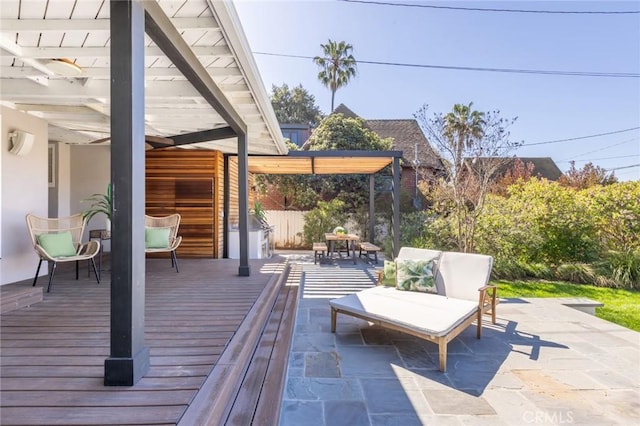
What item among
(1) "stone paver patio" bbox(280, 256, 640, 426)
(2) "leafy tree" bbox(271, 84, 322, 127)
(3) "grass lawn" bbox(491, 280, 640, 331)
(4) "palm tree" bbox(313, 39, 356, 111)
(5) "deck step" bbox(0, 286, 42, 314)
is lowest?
(3) "grass lawn" bbox(491, 280, 640, 331)

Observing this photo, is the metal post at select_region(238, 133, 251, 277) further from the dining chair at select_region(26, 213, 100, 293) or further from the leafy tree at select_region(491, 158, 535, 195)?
the leafy tree at select_region(491, 158, 535, 195)

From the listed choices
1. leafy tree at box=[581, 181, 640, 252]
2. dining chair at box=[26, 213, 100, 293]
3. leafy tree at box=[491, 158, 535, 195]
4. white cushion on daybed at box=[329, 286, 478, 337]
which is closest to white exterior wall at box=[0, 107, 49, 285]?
dining chair at box=[26, 213, 100, 293]

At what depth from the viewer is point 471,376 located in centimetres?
257

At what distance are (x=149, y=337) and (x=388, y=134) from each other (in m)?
15.9

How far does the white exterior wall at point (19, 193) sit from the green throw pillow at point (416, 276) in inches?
194

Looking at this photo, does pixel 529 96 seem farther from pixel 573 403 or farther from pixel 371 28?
pixel 573 403

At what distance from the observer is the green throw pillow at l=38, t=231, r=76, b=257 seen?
3.97 meters

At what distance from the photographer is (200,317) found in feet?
9.80

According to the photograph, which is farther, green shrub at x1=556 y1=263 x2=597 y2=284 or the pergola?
the pergola

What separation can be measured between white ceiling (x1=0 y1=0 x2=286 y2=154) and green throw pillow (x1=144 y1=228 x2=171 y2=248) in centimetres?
176

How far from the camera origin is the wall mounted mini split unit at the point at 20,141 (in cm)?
396

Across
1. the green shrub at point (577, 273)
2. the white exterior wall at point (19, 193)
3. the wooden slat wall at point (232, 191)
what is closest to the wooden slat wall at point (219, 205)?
the wooden slat wall at point (232, 191)

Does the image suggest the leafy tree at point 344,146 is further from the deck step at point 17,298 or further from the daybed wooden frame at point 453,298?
the deck step at point 17,298

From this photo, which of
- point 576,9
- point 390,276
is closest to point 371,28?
point 576,9
